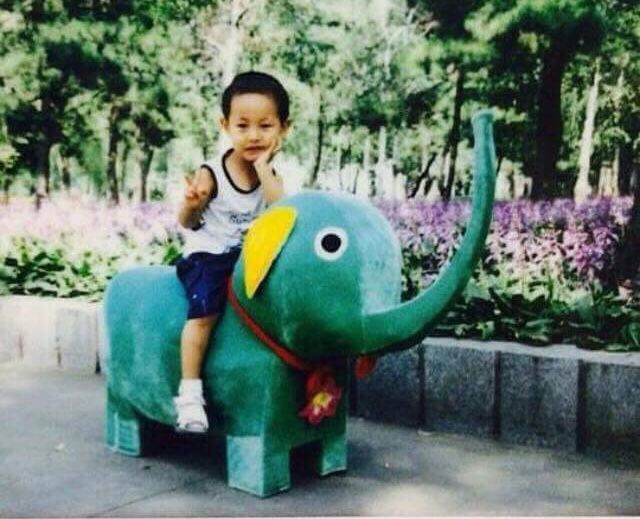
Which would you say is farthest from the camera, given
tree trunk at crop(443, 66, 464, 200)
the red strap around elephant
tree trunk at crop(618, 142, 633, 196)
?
tree trunk at crop(443, 66, 464, 200)

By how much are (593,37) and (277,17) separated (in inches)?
42.5

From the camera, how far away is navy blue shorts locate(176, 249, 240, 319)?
1.78m

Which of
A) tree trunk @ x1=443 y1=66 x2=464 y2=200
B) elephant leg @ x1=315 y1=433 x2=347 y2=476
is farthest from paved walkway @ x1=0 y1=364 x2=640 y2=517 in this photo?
tree trunk @ x1=443 y1=66 x2=464 y2=200

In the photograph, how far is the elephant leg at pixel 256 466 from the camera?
1744 mm

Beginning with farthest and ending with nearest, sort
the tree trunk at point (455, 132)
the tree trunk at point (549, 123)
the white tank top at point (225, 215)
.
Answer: the tree trunk at point (455, 132) < the tree trunk at point (549, 123) < the white tank top at point (225, 215)

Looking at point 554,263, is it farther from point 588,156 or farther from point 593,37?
point 593,37

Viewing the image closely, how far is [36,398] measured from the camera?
2.67 metres

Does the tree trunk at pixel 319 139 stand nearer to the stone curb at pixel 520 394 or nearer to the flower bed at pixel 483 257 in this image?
the flower bed at pixel 483 257

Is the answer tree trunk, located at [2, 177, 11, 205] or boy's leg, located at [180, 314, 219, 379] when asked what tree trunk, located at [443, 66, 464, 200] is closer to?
boy's leg, located at [180, 314, 219, 379]

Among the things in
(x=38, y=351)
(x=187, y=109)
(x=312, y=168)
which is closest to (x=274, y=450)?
(x=312, y=168)

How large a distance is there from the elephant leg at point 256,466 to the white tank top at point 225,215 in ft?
1.31

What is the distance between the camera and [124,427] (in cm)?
209

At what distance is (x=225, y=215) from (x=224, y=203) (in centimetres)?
3

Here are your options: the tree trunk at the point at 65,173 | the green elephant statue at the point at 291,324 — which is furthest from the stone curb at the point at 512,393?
the tree trunk at the point at 65,173
